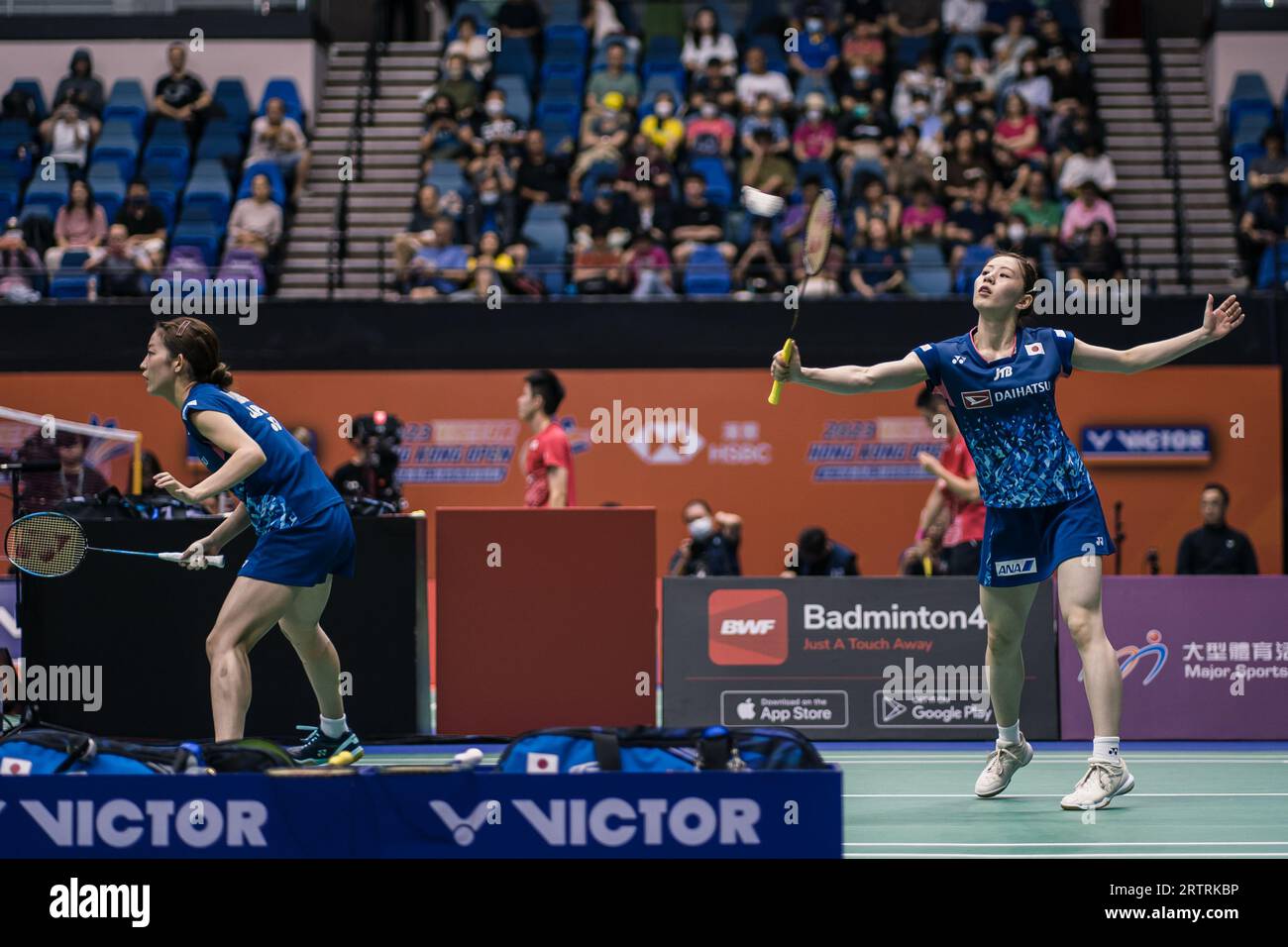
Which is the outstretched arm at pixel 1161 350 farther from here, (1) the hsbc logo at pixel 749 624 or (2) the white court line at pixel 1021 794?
(1) the hsbc logo at pixel 749 624

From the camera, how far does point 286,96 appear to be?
18.1 meters

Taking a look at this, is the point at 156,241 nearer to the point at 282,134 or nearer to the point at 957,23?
the point at 282,134

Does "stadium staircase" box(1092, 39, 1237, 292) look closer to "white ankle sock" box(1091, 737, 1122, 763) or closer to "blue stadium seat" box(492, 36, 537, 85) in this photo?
"blue stadium seat" box(492, 36, 537, 85)

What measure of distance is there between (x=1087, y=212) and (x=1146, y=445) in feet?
7.93

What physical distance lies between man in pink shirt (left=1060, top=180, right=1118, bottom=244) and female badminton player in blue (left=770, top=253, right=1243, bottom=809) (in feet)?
32.6

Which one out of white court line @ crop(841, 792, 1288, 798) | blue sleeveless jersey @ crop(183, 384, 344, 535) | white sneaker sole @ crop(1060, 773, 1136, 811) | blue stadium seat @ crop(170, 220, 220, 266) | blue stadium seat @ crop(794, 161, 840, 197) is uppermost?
blue stadium seat @ crop(794, 161, 840, 197)

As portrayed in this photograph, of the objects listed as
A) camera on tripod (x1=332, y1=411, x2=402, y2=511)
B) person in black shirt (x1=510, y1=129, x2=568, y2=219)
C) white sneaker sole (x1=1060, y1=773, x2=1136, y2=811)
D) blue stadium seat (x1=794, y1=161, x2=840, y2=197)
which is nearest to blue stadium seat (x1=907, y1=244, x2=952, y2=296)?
blue stadium seat (x1=794, y1=161, x2=840, y2=197)

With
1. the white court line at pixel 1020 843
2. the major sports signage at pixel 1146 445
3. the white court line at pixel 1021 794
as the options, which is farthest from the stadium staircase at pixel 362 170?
the white court line at pixel 1020 843

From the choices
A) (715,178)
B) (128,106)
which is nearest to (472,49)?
(715,178)

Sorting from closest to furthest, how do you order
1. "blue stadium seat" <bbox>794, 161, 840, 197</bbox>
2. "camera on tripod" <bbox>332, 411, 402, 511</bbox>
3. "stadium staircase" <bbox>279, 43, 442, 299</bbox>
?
"camera on tripod" <bbox>332, 411, 402, 511</bbox>
"blue stadium seat" <bbox>794, 161, 840, 197</bbox>
"stadium staircase" <bbox>279, 43, 442, 299</bbox>

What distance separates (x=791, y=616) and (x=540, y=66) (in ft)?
37.6

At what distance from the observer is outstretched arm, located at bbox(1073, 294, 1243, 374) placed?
5.84m

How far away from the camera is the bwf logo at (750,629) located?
894cm
